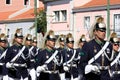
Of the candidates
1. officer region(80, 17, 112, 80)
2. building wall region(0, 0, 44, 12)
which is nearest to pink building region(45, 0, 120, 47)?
building wall region(0, 0, 44, 12)

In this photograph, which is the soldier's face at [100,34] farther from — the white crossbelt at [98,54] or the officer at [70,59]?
the officer at [70,59]

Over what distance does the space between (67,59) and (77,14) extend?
29.5 meters

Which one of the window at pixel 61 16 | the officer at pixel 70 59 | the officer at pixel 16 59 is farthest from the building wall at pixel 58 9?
the officer at pixel 16 59

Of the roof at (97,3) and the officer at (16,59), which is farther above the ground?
the roof at (97,3)

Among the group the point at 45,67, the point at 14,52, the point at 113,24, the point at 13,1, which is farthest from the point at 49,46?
the point at 13,1

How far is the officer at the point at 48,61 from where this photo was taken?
12406 millimetres

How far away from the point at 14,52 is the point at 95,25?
5.35m

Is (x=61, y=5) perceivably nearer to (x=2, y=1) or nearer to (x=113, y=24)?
(x=113, y=24)

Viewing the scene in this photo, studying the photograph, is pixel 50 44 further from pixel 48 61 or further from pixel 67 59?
pixel 67 59

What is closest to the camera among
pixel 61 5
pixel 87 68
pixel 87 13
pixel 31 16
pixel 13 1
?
pixel 87 68

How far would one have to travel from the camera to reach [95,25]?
9.84m

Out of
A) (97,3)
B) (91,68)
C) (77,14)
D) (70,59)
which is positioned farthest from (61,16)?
(91,68)

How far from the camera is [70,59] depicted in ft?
57.4

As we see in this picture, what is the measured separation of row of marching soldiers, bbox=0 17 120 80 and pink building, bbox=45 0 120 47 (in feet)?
73.6
